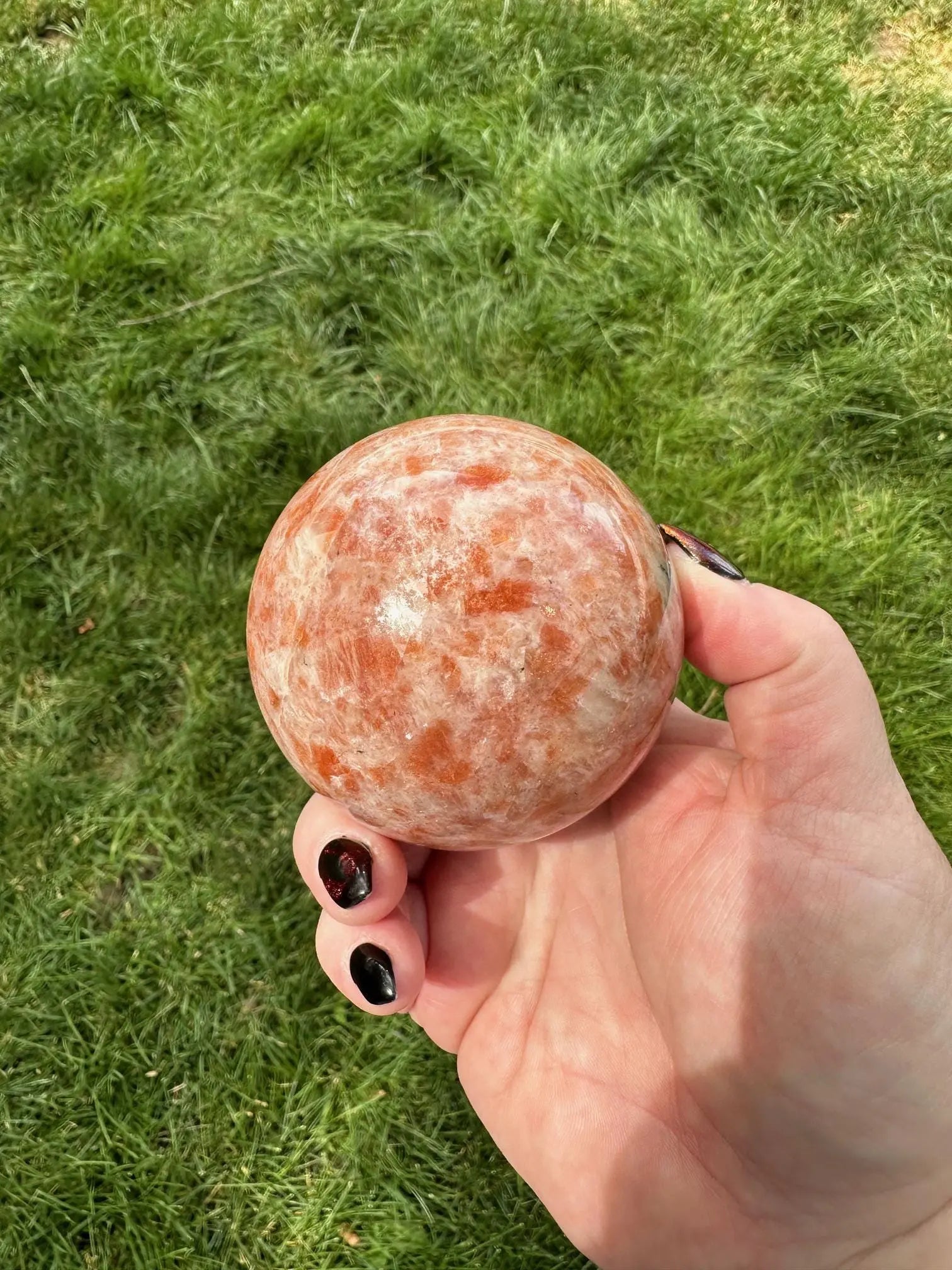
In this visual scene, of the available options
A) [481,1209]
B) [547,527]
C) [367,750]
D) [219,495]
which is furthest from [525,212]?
[481,1209]

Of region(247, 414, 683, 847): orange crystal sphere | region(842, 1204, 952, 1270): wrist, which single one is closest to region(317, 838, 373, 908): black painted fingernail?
region(247, 414, 683, 847): orange crystal sphere

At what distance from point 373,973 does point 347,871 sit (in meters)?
0.28

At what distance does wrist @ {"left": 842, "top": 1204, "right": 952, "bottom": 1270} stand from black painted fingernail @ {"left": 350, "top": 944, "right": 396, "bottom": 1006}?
3.86ft

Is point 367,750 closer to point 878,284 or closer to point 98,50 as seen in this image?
point 878,284

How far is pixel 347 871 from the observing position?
92.2 inches

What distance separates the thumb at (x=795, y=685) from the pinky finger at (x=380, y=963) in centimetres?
92

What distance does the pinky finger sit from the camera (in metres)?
2.39

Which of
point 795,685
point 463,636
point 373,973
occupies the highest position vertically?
point 463,636

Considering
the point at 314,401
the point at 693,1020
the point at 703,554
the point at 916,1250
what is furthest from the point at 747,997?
the point at 314,401

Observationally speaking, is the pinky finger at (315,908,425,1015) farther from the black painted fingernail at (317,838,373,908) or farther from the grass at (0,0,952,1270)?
the grass at (0,0,952,1270)

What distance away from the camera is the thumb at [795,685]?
223 cm

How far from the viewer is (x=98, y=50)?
14.1 ft

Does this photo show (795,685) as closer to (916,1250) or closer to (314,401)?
(916,1250)

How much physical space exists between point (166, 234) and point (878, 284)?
110 inches
